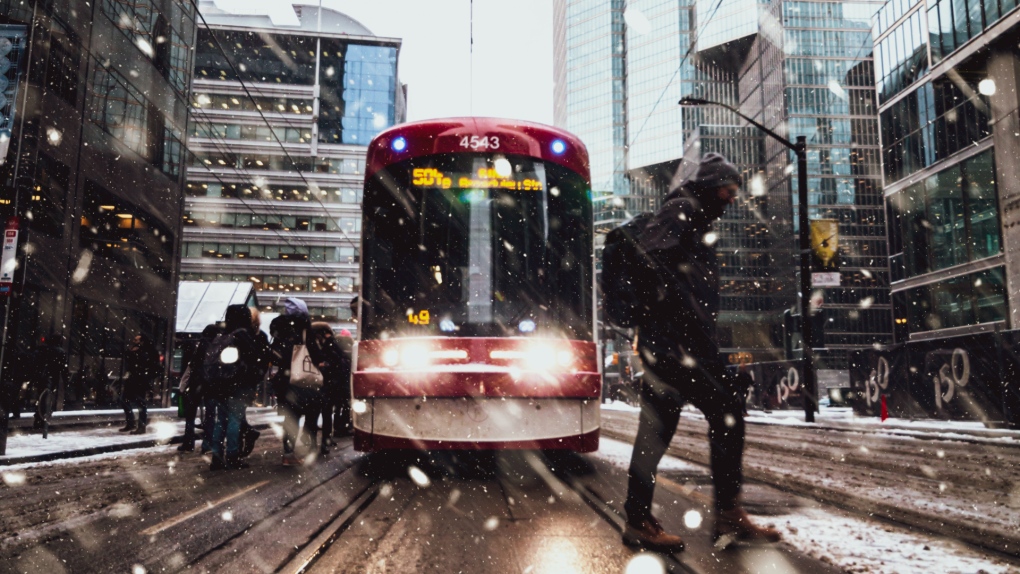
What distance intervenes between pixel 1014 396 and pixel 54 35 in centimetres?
2375

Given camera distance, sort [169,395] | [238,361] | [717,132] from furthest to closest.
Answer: [717,132]
[169,395]
[238,361]

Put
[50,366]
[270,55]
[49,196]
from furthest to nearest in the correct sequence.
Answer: [270,55] < [49,196] < [50,366]

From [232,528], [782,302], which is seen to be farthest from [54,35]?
[782,302]

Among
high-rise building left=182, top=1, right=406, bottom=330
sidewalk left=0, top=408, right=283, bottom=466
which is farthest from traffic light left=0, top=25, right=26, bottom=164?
high-rise building left=182, top=1, right=406, bottom=330

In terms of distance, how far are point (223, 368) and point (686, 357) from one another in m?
5.62

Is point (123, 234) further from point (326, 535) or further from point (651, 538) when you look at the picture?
point (651, 538)

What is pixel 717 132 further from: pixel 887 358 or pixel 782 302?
pixel 887 358

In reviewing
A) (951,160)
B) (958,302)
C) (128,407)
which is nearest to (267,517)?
(128,407)

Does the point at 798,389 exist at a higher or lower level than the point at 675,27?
lower

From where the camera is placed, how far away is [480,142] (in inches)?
277

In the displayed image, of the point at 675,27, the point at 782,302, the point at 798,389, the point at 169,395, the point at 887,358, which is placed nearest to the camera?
the point at 887,358

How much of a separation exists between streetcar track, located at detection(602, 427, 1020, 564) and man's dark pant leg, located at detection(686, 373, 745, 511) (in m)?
1.10

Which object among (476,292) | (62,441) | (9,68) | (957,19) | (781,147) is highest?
(781,147)

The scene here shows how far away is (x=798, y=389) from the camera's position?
2511 cm
